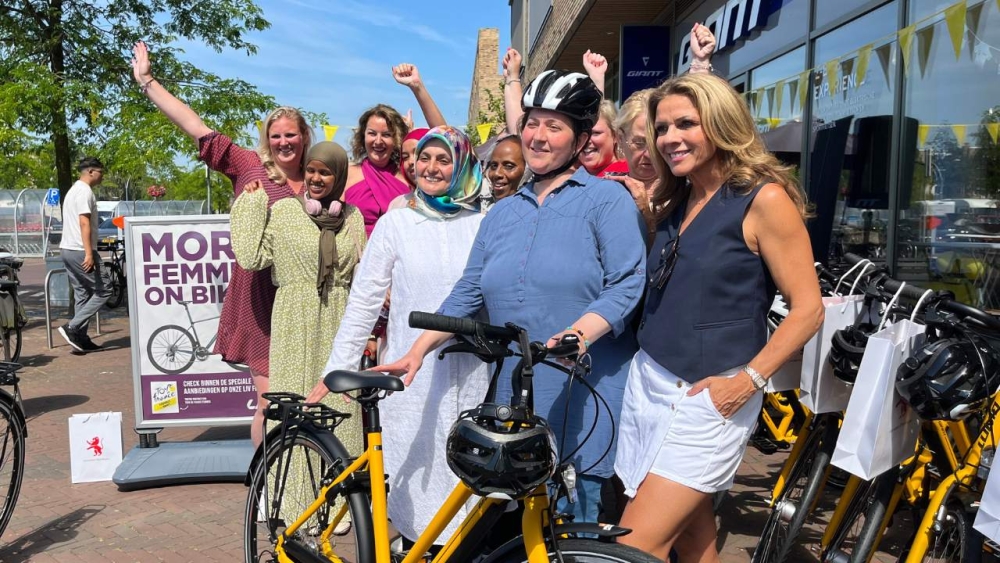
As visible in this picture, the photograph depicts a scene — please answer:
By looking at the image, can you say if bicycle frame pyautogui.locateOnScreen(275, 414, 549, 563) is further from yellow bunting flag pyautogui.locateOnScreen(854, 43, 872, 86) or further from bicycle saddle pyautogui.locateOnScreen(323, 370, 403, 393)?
yellow bunting flag pyautogui.locateOnScreen(854, 43, 872, 86)

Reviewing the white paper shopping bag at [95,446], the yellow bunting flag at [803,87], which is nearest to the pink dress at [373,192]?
the white paper shopping bag at [95,446]

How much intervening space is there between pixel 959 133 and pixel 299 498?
474 centimetres

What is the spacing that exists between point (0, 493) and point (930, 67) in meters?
6.15

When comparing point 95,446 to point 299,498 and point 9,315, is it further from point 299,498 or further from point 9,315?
point 9,315

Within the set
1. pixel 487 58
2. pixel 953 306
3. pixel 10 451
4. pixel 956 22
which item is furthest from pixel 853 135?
pixel 487 58

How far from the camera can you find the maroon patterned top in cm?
454

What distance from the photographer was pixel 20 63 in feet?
38.5

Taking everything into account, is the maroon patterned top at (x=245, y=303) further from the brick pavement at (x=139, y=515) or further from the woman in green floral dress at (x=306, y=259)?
the brick pavement at (x=139, y=515)

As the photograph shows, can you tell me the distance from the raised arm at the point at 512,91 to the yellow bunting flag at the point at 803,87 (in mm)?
4379

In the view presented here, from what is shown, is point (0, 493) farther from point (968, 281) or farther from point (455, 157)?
point (968, 281)

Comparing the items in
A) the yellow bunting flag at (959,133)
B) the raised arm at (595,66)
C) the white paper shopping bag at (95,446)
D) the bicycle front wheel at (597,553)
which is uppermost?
the raised arm at (595,66)

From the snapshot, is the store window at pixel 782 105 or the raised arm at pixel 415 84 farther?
the store window at pixel 782 105

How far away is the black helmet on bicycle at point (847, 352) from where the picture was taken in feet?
9.45

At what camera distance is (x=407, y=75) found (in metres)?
4.90
